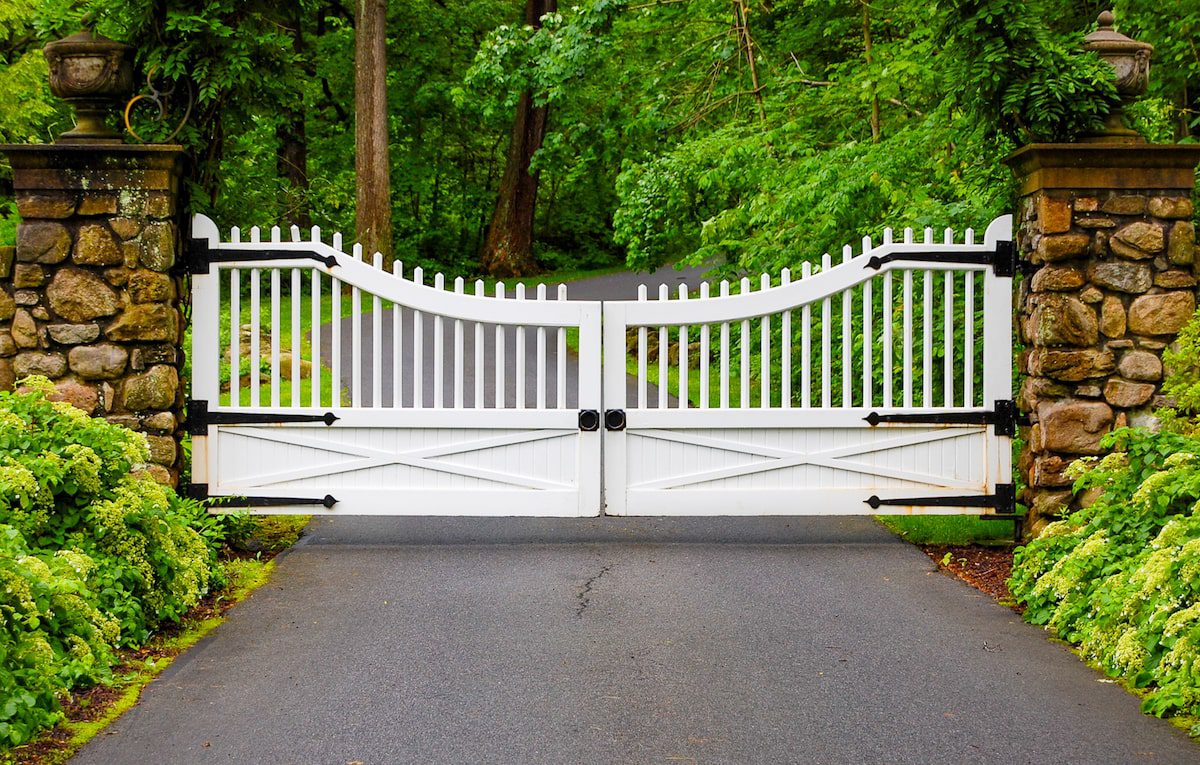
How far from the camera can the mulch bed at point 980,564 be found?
6.52 meters

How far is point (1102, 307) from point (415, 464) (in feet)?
13.1

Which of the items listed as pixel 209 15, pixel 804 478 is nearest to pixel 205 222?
pixel 209 15

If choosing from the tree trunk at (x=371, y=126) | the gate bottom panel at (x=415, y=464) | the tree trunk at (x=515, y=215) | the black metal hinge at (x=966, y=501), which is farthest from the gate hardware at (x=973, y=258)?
the tree trunk at (x=515, y=215)

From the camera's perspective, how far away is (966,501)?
729 centimetres

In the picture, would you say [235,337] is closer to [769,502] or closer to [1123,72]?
[769,502]

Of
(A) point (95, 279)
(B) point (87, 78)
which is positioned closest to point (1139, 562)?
(A) point (95, 279)

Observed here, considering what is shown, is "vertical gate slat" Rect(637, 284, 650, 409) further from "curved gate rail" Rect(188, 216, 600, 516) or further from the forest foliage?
the forest foliage

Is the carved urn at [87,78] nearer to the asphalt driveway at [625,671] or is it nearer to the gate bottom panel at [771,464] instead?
the asphalt driveway at [625,671]

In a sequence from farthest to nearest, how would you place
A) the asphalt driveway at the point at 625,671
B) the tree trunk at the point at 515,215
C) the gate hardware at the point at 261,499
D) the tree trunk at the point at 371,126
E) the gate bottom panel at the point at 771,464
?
the tree trunk at the point at 515,215 → the tree trunk at the point at 371,126 → the gate bottom panel at the point at 771,464 → the gate hardware at the point at 261,499 → the asphalt driveway at the point at 625,671

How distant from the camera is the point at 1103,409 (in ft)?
23.0

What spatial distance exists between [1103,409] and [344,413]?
4.28 meters

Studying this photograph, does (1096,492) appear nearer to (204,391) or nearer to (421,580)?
(421,580)

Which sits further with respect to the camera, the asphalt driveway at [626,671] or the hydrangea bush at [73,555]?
the hydrangea bush at [73,555]

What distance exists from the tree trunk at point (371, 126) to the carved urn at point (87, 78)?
41.6 ft
